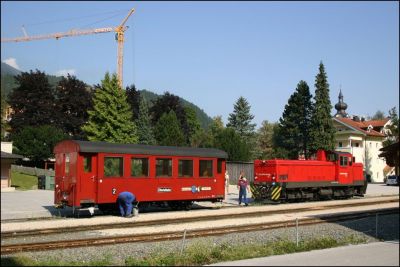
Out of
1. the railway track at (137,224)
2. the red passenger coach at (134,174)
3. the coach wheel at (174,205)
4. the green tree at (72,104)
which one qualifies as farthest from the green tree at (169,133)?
the railway track at (137,224)

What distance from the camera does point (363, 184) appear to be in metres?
33.6

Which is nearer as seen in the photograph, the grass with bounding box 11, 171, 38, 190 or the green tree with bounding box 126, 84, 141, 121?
the grass with bounding box 11, 171, 38, 190

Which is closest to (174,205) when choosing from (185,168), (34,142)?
(185,168)

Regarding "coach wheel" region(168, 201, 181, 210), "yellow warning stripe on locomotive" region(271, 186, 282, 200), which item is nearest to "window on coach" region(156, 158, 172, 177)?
"coach wheel" region(168, 201, 181, 210)

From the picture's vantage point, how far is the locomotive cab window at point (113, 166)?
Answer: 1998 cm

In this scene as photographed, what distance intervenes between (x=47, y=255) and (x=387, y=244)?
8.58 meters

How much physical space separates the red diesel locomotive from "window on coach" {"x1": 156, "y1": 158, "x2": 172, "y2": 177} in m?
8.17

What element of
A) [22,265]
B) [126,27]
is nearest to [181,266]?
[22,265]

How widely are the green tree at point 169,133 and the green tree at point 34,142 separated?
51.9 ft

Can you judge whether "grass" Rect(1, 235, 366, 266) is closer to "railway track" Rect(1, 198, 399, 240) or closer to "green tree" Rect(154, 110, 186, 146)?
"railway track" Rect(1, 198, 399, 240)

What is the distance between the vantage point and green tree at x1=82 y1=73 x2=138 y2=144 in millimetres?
54062

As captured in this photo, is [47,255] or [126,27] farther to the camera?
[126,27]

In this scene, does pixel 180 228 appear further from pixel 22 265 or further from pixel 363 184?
pixel 363 184

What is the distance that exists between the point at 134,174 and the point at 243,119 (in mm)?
78337
